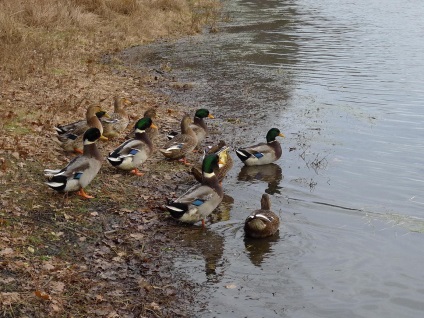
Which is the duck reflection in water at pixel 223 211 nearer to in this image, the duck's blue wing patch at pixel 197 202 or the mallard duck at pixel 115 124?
the duck's blue wing patch at pixel 197 202

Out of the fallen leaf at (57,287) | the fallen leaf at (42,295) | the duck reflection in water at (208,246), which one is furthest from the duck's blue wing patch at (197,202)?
the fallen leaf at (42,295)

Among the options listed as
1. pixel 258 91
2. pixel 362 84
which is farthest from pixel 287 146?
pixel 362 84

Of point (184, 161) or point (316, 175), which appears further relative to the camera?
point (184, 161)

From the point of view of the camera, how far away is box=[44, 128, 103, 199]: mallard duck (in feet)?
31.4

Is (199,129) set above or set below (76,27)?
above

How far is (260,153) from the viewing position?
12.9m

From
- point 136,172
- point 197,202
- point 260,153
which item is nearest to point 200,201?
point 197,202

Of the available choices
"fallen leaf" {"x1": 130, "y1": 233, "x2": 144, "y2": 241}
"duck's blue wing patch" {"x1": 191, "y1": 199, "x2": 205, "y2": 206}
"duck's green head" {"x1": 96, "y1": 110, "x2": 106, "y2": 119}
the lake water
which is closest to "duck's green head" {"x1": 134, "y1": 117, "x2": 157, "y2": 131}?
"duck's green head" {"x1": 96, "y1": 110, "x2": 106, "y2": 119}

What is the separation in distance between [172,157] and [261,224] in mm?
3660

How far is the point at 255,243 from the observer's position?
944 centimetres

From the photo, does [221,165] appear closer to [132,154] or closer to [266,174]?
[266,174]

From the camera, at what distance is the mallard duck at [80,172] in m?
9.57

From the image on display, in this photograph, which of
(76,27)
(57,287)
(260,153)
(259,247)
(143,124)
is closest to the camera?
(57,287)

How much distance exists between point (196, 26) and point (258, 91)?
12921mm
